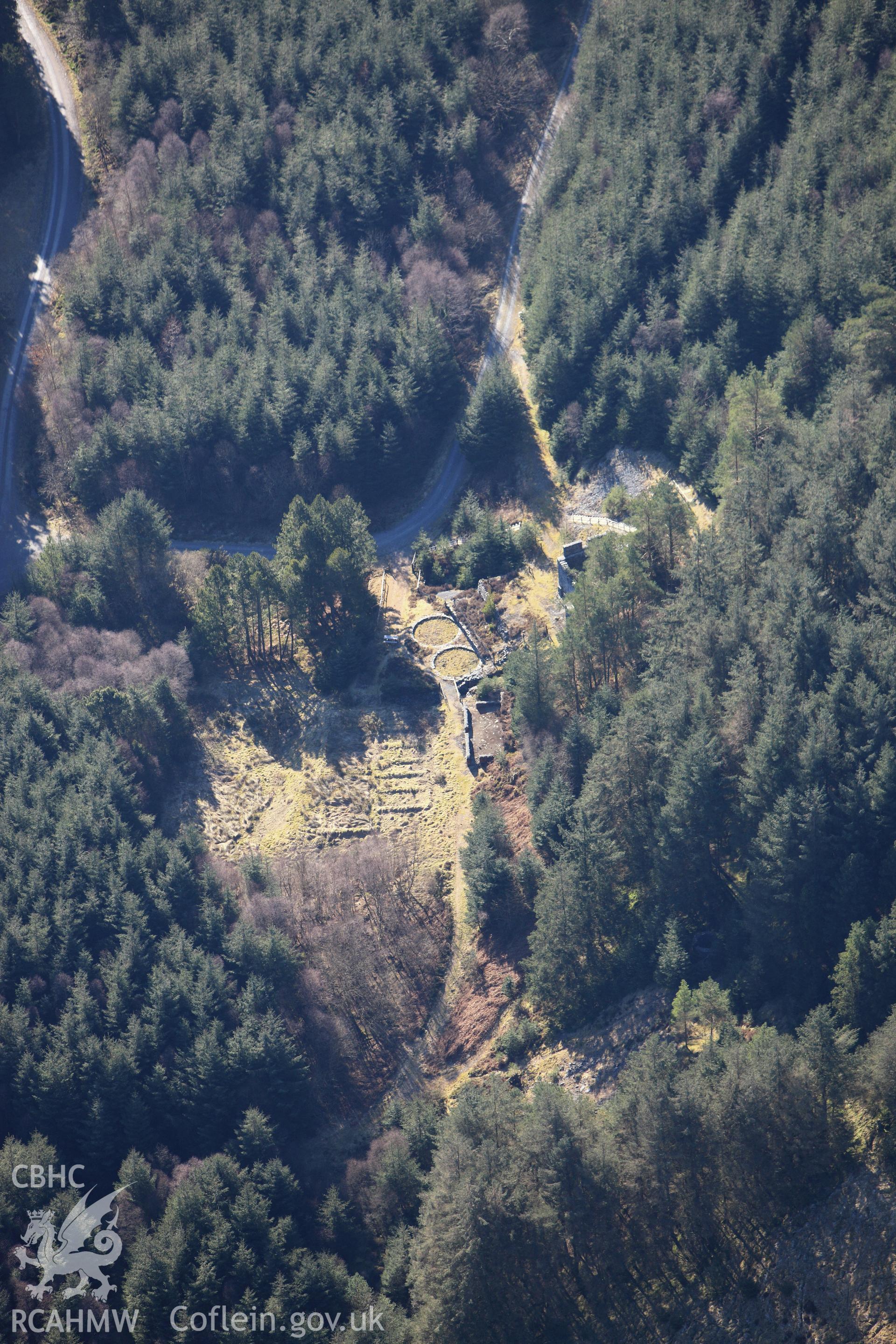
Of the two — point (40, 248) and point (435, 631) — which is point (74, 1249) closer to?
point (435, 631)

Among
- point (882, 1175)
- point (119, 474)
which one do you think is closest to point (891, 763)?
point (882, 1175)

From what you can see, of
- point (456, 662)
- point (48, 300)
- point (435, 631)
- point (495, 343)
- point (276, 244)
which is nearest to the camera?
point (456, 662)

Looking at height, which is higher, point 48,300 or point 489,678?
point 48,300

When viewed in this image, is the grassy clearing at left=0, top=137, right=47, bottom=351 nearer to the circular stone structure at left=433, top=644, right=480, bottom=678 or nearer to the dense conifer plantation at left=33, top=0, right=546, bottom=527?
the dense conifer plantation at left=33, top=0, right=546, bottom=527

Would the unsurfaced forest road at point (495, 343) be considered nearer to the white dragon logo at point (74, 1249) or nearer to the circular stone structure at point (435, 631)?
the circular stone structure at point (435, 631)

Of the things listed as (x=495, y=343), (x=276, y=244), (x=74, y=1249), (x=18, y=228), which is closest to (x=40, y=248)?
(x=18, y=228)
